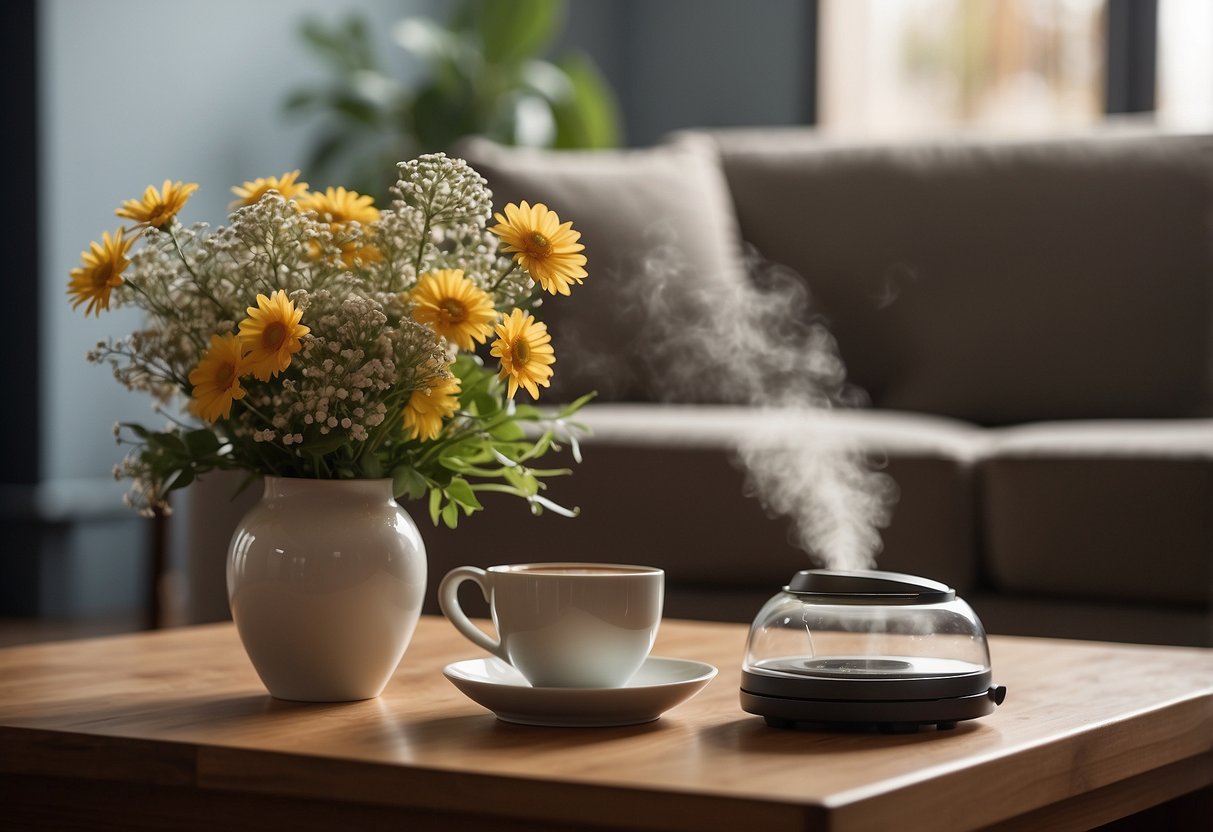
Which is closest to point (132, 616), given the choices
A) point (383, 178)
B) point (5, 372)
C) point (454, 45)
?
point (5, 372)

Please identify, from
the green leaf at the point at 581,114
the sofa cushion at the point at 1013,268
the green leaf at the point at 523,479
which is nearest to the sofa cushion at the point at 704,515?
the sofa cushion at the point at 1013,268

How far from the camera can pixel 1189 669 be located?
48.6 inches

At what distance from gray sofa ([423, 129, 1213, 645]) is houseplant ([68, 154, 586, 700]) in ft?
3.45

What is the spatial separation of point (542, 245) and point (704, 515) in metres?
1.13

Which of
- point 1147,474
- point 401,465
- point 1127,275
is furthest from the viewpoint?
point 1127,275

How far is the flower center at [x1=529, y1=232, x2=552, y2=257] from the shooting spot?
1.03 m

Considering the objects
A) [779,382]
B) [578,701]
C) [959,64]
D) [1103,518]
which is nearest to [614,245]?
[779,382]

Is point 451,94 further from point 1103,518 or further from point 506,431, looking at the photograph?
point 506,431

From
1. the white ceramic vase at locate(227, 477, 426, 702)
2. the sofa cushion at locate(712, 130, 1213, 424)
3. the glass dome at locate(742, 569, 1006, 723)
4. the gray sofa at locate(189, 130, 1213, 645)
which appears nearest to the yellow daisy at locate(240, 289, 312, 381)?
the white ceramic vase at locate(227, 477, 426, 702)

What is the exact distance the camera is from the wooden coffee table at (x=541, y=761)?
2.55 ft

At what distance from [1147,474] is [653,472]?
0.63 meters

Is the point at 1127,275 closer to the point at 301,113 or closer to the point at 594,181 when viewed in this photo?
the point at 594,181

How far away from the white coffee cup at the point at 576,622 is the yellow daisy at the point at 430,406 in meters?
0.10

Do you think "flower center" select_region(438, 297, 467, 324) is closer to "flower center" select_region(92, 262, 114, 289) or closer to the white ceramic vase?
the white ceramic vase
